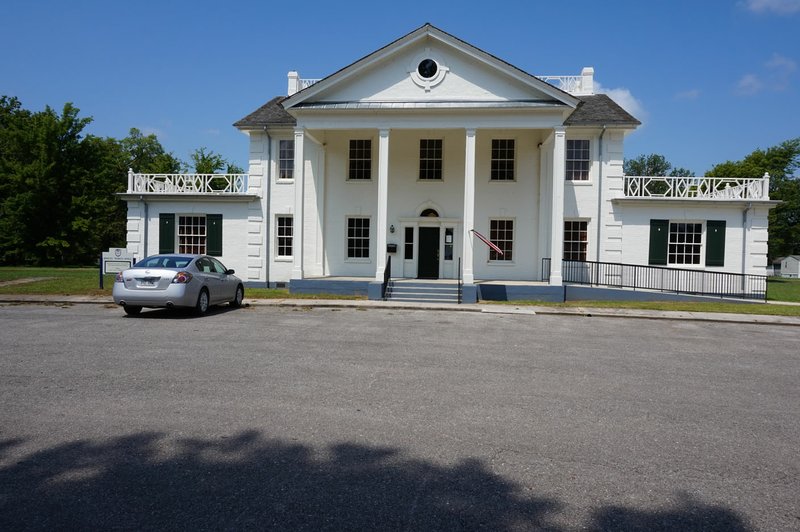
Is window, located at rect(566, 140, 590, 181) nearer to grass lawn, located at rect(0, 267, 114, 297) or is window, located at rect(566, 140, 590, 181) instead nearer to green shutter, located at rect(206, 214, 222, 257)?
green shutter, located at rect(206, 214, 222, 257)

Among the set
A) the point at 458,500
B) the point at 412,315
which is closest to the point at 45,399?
the point at 458,500

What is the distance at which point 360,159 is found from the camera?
898 inches

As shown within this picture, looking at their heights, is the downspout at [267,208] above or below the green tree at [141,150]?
below

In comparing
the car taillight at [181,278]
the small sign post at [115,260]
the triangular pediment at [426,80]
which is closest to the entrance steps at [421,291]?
the triangular pediment at [426,80]

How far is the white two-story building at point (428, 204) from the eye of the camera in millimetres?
20062

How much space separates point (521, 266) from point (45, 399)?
60.9ft

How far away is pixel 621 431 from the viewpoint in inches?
202

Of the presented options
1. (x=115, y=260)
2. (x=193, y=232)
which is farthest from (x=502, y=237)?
(x=115, y=260)

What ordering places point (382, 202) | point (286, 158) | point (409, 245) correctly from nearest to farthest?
point (382, 202) → point (409, 245) → point (286, 158)

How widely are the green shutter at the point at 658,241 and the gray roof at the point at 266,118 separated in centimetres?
1543

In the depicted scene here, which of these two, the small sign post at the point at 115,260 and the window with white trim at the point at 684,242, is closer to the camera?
the small sign post at the point at 115,260

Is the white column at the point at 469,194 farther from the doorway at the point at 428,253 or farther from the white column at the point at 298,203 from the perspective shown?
the white column at the point at 298,203

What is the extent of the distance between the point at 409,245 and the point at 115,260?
1110 cm

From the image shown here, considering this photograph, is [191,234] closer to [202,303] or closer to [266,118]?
[266,118]
